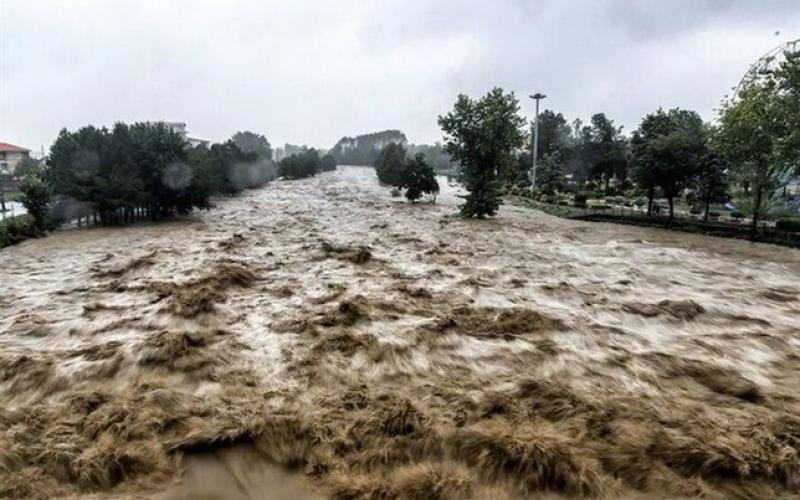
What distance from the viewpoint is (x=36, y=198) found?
994 inches

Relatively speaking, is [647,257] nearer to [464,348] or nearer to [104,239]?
[464,348]

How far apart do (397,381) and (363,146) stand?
185m

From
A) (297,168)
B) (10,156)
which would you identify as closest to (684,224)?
(297,168)

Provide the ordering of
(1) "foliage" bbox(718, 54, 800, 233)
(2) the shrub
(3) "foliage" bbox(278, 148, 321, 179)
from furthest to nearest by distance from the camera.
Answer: (3) "foliage" bbox(278, 148, 321, 179), (2) the shrub, (1) "foliage" bbox(718, 54, 800, 233)

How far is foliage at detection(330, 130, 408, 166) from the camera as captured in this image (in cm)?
17412

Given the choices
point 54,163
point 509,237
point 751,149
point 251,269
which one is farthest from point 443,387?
point 54,163

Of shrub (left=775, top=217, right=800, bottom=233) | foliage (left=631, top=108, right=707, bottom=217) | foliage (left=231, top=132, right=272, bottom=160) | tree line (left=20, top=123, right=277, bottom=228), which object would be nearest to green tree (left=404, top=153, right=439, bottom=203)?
tree line (left=20, top=123, right=277, bottom=228)

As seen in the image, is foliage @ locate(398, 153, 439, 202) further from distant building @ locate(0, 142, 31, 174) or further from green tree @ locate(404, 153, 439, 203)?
distant building @ locate(0, 142, 31, 174)

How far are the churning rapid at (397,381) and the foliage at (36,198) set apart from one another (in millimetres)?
12208

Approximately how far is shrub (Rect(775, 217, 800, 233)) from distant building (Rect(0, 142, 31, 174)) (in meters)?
87.7

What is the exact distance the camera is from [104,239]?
76.8 feet

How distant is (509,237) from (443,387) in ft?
57.8

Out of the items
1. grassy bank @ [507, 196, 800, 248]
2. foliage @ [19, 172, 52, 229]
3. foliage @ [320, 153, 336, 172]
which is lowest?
grassy bank @ [507, 196, 800, 248]

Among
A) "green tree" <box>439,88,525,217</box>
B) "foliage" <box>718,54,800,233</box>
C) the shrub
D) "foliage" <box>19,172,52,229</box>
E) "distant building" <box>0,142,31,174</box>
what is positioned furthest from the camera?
"distant building" <box>0,142,31,174</box>
